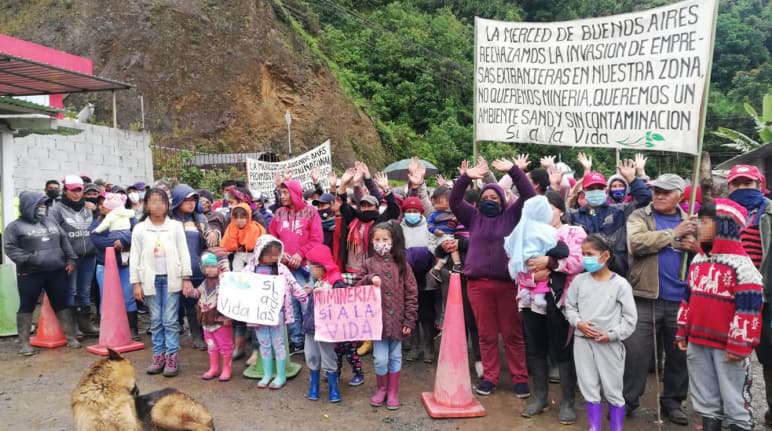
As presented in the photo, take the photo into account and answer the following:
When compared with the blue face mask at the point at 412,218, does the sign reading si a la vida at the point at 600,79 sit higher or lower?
higher

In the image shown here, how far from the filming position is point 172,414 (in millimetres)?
4145

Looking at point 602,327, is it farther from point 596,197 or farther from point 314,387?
point 314,387

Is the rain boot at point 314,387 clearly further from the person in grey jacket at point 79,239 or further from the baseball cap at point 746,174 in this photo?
the person in grey jacket at point 79,239

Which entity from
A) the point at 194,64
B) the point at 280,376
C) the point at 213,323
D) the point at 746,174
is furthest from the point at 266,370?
the point at 194,64

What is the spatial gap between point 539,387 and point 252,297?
3.01 meters

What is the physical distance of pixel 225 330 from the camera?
20.0 ft

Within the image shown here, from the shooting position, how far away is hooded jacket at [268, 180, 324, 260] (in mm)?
6527

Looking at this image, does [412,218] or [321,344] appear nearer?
[321,344]

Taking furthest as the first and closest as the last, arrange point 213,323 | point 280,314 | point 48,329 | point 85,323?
point 85,323, point 48,329, point 213,323, point 280,314

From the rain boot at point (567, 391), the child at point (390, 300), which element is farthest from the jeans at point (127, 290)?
the rain boot at point (567, 391)

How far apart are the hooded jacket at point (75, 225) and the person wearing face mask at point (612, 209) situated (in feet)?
21.6

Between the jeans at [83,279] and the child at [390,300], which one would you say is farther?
the jeans at [83,279]

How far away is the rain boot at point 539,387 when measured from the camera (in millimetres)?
5072

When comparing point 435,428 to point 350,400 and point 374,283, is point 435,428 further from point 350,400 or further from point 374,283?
point 374,283
